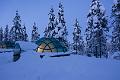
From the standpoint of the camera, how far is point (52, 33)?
48625mm

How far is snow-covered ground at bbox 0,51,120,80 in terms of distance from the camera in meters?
12.7

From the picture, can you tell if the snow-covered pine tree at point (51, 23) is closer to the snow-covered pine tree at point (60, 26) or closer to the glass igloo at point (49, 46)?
the snow-covered pine tree at point (60, 26)

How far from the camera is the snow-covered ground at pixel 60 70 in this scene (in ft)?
41.5

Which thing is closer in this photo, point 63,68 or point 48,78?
point 48,78

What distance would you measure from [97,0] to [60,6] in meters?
8.89

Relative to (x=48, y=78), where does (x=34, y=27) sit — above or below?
above

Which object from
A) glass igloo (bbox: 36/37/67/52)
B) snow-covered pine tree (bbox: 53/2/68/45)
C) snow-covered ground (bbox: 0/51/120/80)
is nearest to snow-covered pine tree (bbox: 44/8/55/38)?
snow-covered pine tree (bbox: 53/2/68/45)

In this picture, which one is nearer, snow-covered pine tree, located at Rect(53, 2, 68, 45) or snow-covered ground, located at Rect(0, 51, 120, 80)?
snow-covered ground, located at Rect(0, 51, 120, 80)

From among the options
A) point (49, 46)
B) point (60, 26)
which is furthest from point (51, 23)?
point (49, 46)

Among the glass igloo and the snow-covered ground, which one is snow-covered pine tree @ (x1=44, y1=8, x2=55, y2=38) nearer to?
the glass igloo

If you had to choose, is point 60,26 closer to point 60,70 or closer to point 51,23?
point 51,23

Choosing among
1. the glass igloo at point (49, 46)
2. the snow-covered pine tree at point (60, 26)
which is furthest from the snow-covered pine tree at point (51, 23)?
the glass igloo at point (49, 46)

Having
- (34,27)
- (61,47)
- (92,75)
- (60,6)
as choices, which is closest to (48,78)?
(92,75)

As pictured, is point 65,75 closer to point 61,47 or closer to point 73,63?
point 73,63
